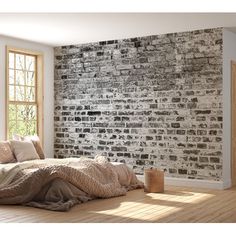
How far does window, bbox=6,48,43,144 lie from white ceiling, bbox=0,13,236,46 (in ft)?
1.95

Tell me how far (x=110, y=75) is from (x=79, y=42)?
39.6 inches

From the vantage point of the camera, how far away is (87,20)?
24.9ft

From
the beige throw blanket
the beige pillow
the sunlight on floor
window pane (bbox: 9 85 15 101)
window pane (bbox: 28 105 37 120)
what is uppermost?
window pane (bbox: 9 85 15 101)

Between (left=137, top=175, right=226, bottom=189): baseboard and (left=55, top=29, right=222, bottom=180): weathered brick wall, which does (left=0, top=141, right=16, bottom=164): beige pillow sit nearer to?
(left=55, top=29, right=222, bottom=180): weathered brick wall

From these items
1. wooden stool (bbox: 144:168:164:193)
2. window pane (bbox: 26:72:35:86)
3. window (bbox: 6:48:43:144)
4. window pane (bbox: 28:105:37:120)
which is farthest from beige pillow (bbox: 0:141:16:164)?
wooden stool (bbox: 144:168:164:193)

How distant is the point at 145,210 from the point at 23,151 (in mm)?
3060

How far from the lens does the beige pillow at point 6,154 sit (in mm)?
8016

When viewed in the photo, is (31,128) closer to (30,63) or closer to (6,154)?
(30,63)

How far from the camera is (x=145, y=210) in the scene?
6.11m

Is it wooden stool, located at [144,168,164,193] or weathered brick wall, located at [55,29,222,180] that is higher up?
weathered brick wall, located at [55,29,222,180]

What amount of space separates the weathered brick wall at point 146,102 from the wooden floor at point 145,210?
53.2 inches

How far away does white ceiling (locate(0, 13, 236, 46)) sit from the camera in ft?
23.9
